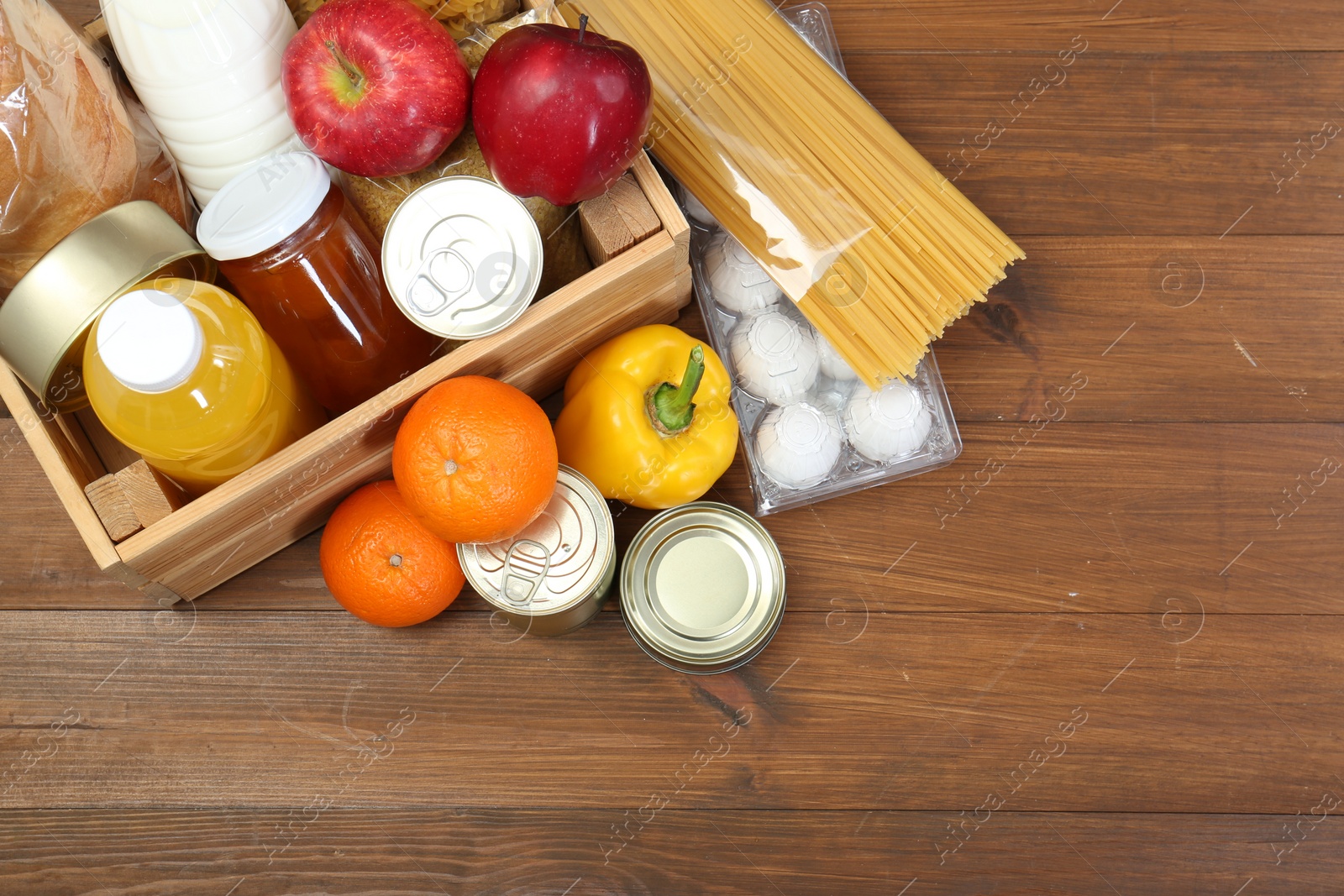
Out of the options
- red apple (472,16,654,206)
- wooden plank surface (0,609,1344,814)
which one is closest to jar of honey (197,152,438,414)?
red apple (472,16,654,206)

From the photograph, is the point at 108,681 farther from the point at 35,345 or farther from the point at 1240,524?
the point at 1240,524

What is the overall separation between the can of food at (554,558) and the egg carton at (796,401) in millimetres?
174

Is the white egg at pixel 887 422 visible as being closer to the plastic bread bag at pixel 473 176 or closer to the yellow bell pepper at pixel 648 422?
the yellow bell pepper at pixel 648 422

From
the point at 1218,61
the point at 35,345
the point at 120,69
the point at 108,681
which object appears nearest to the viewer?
the point at 35,345

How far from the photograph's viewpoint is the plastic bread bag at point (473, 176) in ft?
2.39

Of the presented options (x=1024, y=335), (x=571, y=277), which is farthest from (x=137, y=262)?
(x=1024, y=335)

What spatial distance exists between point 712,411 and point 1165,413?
466mm

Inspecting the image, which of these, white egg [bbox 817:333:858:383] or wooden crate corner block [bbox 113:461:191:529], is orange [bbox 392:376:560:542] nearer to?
wooden crate corner block [bbox 113:461:191:529]

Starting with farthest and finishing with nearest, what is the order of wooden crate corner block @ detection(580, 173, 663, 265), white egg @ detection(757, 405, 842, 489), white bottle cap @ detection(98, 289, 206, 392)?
white egg @ detection(757, 405, 842, 489), wooden crate corner block @ detection(580, 173, 663, 265), white bottle cap @ detection(98, 289, 206, 392)

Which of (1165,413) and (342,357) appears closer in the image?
(342,357)

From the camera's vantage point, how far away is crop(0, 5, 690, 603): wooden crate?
68 centimetres

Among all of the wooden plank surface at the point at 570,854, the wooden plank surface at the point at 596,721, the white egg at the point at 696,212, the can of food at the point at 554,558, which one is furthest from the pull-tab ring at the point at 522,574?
the white egg at the point at 696,212

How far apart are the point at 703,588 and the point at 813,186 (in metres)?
0.36

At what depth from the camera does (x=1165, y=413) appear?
0.92 m
